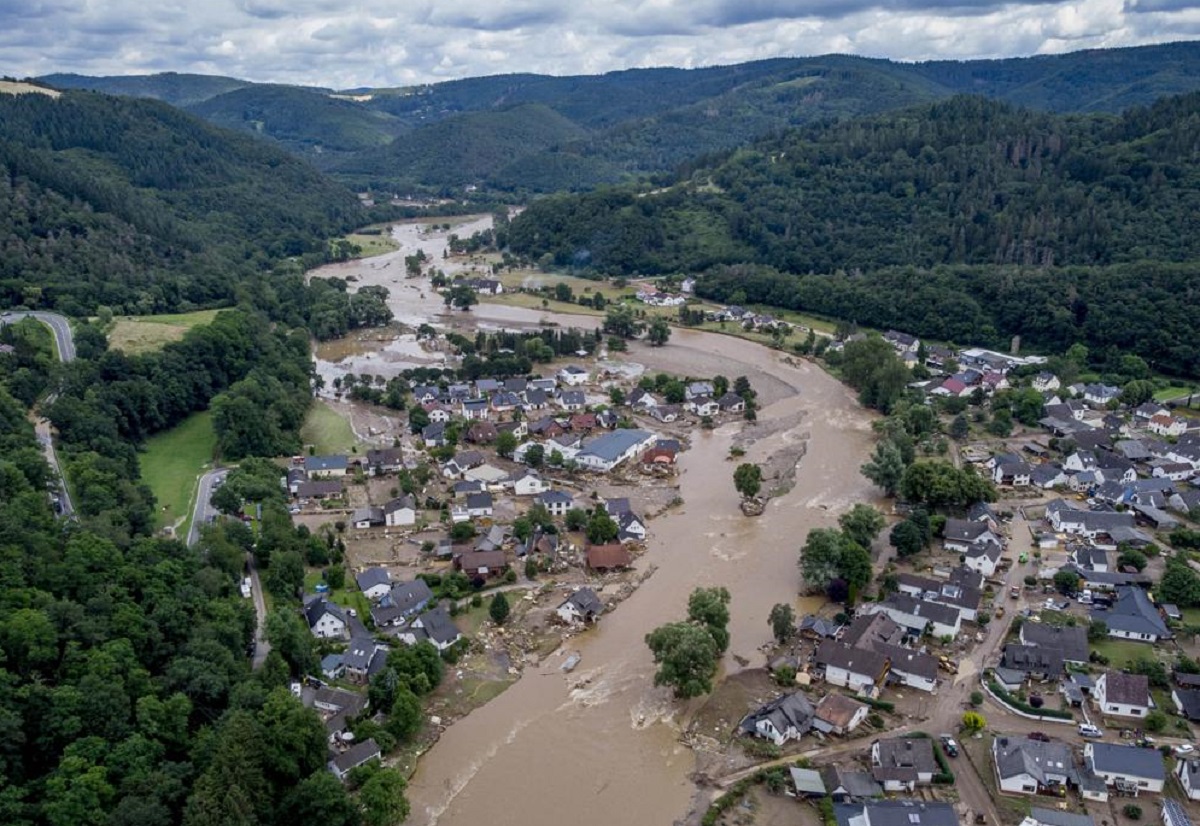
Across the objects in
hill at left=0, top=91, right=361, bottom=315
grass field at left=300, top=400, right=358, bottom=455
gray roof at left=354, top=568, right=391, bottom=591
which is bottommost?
grass field at left=300, top=400, right=358, bottom=455

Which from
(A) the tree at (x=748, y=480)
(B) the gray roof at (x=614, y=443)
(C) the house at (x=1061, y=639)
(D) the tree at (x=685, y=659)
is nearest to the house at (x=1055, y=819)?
(C) the house at (x=1061, y=639)

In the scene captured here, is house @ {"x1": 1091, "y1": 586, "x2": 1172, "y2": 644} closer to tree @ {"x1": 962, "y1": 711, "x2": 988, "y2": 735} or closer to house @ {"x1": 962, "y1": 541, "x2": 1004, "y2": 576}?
house @ {"x1": 962, "y1": 541, "x2": 1004, "y2": 576}

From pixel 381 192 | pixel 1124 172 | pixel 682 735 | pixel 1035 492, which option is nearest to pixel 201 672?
pixel 682 735

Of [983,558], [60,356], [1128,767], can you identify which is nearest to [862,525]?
[983,558]

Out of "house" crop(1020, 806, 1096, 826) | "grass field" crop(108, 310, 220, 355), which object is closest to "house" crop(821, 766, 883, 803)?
"house" crop(1020, 806, 1096, 826)

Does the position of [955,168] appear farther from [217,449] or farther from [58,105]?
[58,105]

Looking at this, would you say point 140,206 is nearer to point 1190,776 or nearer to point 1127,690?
point 1127,690
